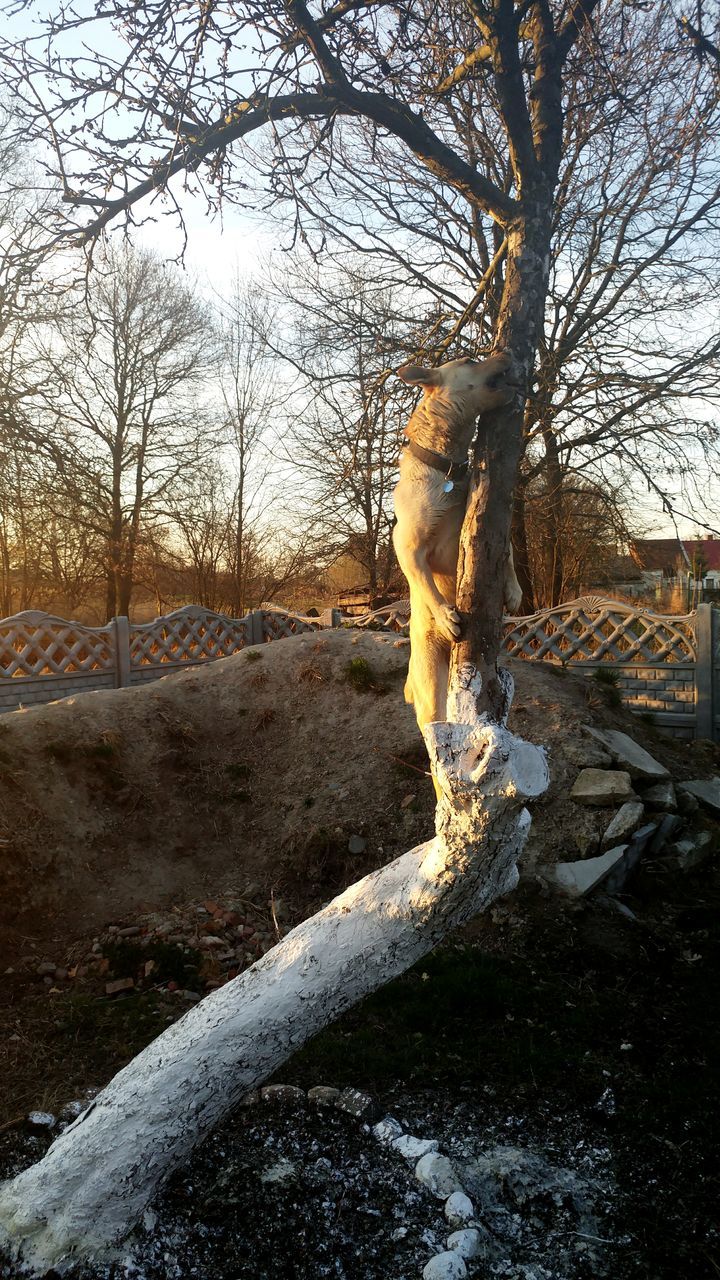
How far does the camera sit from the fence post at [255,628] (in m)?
12.9

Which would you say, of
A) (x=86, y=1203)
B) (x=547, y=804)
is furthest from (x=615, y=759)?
(x=86, y=1203)

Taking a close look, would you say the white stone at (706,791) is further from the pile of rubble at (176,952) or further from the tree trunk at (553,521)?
the tree trunk at (553,521)

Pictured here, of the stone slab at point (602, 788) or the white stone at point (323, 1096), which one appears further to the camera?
the stone slab at point (602, 788)

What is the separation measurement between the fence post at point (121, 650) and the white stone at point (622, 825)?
6.85m

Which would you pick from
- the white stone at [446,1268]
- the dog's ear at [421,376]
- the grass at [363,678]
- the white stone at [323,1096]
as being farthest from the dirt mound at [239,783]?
the dog's ear at [421,376]

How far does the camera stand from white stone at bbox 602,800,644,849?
17.7 ft

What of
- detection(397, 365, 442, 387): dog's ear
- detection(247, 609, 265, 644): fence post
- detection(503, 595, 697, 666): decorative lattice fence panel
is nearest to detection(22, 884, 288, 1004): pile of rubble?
detection(397, 365, 442, 387): dog's ear

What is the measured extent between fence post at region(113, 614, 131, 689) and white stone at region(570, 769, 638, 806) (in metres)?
6.50

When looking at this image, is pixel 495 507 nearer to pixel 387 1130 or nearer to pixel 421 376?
pixel 421 376

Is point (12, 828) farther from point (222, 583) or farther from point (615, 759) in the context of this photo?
point (222, 583)

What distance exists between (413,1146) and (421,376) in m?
2.78

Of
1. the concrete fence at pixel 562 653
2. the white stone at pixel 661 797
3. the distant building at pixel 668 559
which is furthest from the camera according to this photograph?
the distant building at pixel 668 559

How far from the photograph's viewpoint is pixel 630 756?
6.34m

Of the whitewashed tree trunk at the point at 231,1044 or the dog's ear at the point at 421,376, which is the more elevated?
the dog's ear at the point at 421,376
